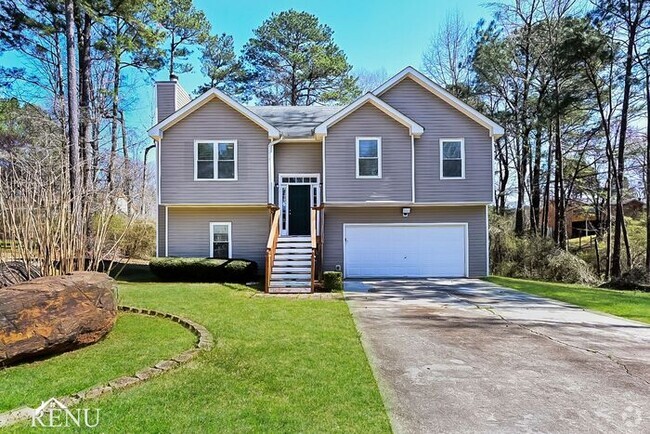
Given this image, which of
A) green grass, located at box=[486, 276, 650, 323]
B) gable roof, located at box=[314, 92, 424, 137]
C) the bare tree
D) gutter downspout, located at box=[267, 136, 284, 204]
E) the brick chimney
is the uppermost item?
the bare tree

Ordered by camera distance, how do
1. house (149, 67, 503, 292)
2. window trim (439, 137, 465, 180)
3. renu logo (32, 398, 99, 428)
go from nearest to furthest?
renu logo (32, 398, 99, 428) → house (149, 67, 503, 292) → window trim (439, 137, 465, 180)

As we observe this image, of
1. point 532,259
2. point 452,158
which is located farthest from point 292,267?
point 532,259

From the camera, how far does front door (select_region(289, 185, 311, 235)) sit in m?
15.7

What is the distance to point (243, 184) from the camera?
1449 centimetres

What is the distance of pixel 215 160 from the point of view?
14.6 metres

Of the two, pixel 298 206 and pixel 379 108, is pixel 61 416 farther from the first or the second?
pixel 379 108

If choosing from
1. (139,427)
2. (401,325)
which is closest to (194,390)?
(139,427)

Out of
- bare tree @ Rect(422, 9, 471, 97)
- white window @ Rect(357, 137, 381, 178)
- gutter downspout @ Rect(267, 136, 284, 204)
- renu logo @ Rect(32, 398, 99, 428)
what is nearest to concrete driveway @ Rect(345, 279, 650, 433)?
renu logo @ Rect(32, 398, 99, 428)

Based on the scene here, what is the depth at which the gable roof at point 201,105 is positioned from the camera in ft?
47.5

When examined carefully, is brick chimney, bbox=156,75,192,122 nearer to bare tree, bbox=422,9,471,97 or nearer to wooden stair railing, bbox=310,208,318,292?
wooden stair railing, bbox=310,208,318,292

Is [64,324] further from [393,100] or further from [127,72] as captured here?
[127,72]

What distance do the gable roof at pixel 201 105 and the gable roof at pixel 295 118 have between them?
1.12 meters

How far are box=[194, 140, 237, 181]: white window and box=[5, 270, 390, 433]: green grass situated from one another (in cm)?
813

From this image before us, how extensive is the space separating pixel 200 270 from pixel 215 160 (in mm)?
3987
